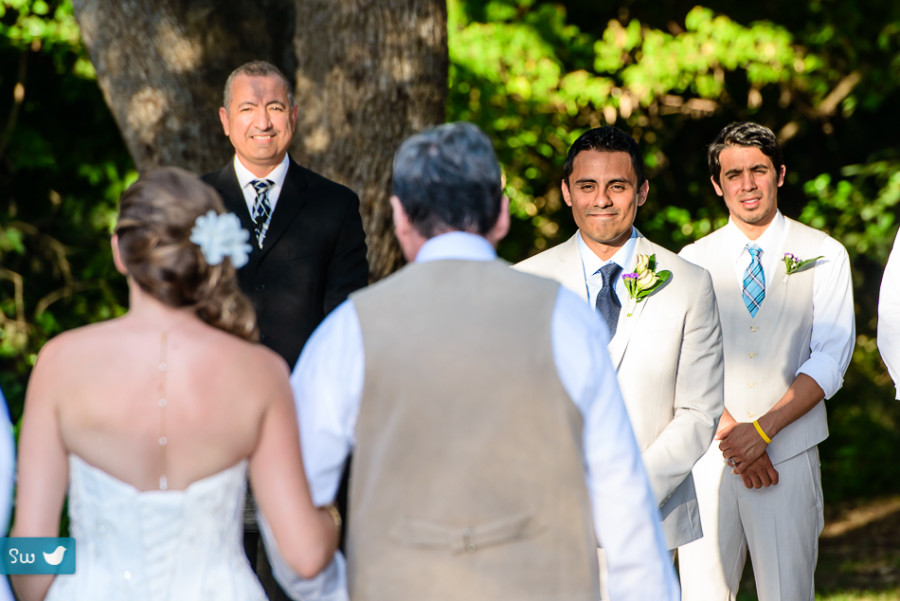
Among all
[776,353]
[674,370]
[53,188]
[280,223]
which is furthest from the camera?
[53,188]

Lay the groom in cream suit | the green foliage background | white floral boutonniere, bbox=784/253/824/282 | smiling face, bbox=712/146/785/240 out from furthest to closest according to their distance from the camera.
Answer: the green foliage background
smiling face, bbox=712/146/785/240
white floral boutonniere, bbox=784/253/824/282
the groom in cream suit

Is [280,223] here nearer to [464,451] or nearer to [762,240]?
[464,451]

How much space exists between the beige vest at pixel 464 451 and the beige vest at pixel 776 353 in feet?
7.92

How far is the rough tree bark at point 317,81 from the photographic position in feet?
20.5

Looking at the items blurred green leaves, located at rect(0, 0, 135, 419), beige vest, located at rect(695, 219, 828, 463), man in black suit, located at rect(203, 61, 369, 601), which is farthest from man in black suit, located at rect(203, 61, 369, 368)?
blurred green leaves, located at rect(0, 0, 135, 419)

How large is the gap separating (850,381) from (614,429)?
35.1 ft

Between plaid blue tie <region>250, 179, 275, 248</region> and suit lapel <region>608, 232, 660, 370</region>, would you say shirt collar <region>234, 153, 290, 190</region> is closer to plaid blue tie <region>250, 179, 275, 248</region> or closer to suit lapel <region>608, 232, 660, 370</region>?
plaid blue tie <region>250, 179, 275, 248</region>

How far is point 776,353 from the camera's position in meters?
4.64

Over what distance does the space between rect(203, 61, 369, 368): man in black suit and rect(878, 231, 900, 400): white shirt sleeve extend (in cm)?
195

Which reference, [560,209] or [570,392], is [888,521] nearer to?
[560,209]

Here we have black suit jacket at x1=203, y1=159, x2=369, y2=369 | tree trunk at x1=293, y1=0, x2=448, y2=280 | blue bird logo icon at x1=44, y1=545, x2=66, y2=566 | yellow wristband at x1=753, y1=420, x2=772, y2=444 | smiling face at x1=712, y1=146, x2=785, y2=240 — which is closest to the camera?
blue bird logo icon at x1=44, y1=545, x2=66, y2=566

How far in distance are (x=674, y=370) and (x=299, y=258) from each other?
4.58 feet

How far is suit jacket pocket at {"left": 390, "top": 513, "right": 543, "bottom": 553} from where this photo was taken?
238 centimetres

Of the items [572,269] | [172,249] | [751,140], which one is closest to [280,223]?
[572,269]
